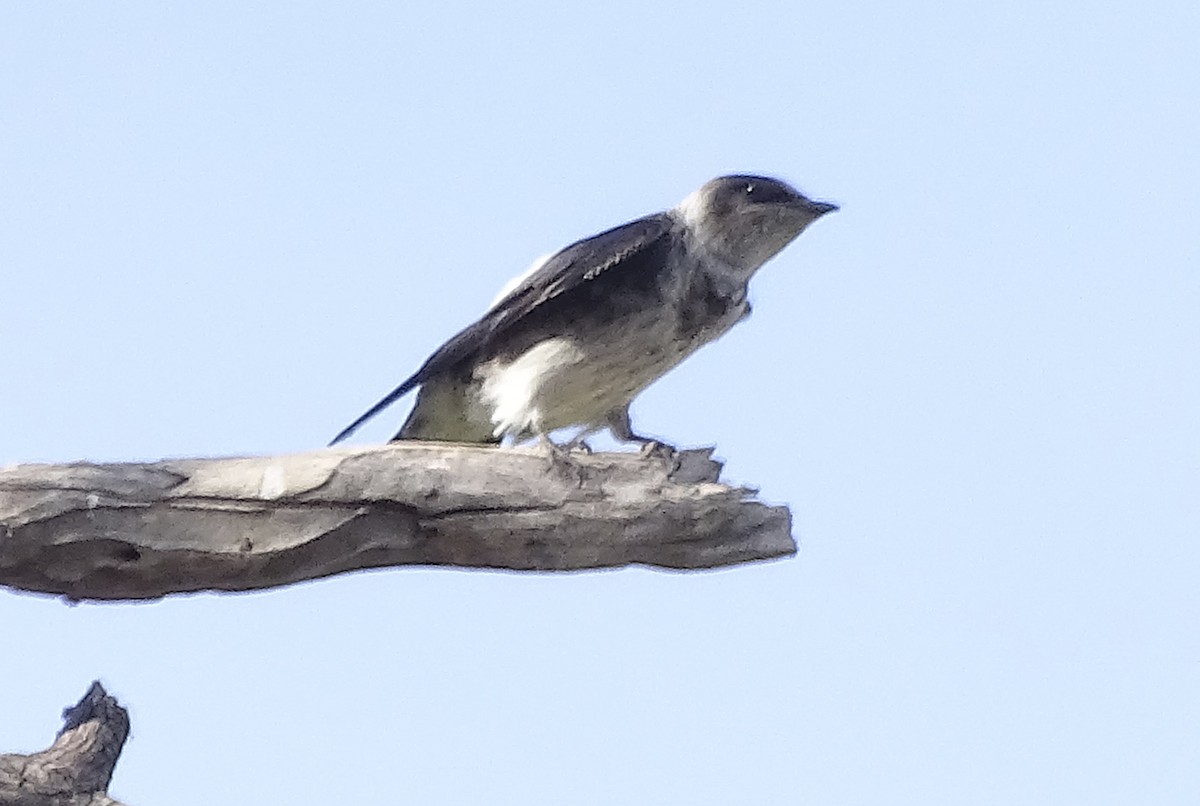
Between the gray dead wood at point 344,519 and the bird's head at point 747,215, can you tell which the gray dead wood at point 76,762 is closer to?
the gray dead wood at point 344,519

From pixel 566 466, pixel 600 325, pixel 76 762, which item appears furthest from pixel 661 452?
pixel 76 762

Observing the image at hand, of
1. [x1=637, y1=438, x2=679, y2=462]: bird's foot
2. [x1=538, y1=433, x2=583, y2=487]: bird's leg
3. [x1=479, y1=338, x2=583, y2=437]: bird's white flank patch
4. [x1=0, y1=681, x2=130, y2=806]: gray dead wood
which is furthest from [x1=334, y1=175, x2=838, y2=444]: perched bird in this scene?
[x1=0, y1=681, x2=130, y2=806]: gray dead wood

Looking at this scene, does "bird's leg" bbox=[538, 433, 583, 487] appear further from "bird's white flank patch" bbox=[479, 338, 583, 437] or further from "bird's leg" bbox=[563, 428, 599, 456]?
"bird's white flank patch" bbox=[479, 338, 583, 437]

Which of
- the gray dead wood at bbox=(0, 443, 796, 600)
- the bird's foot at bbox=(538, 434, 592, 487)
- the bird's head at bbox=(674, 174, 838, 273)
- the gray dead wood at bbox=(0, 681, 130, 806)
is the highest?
the bird's head at bbox=(674, 174, 838, 273)

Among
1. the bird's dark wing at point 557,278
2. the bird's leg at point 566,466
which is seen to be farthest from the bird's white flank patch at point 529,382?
the bird's leg at point 566,466

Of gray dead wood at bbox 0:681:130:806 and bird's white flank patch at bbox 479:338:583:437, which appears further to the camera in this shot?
bird's white flank patch at bbox 479:338:583:437

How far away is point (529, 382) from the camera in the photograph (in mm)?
6098

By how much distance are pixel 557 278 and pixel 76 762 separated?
251 cm

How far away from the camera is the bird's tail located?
6.25 m

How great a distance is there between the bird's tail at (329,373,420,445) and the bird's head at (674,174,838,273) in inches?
43.9

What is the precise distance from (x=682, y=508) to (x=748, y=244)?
2.08 m

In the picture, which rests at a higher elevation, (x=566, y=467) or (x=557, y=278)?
(x=557, y=278)

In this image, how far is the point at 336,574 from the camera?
15.4 ft

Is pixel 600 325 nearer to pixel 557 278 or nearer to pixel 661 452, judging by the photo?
pixel 557 278
